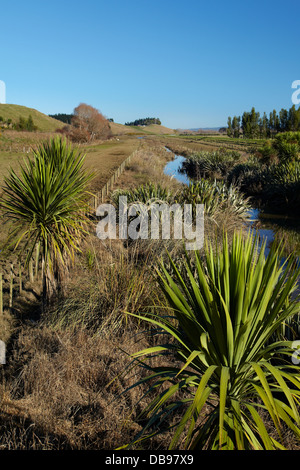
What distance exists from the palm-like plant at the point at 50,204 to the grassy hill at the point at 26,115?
105 meters

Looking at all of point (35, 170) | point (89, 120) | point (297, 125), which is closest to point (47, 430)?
point (35, 170)

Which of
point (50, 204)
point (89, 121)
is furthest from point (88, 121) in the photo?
point (50, 204)

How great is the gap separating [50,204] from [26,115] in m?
116

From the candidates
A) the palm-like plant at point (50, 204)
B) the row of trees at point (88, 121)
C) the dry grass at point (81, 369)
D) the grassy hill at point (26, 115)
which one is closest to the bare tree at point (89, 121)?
the row of trees at point (88, 121)

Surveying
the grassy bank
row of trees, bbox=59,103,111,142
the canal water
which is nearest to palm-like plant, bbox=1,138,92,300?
A: the grassy bank

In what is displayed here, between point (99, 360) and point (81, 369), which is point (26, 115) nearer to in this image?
point (99, 360)

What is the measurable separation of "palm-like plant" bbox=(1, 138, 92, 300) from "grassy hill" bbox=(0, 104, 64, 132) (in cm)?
10456

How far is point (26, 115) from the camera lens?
4326 inches

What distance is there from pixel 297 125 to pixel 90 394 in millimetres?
88651

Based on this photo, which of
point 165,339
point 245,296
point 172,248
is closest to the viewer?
point 245,296

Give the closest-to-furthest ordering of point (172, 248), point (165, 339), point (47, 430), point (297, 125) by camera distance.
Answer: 1. point (47, 430)
2. point (165, 339)
3. point (172, 248)
4. point (297, 125)
